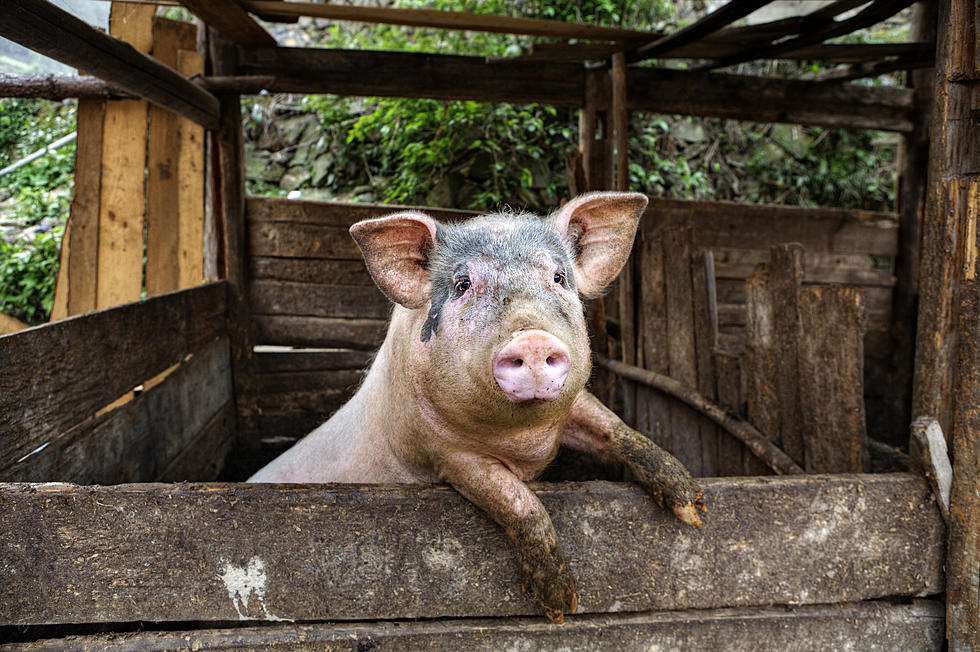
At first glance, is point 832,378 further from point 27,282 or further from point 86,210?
point 27,282

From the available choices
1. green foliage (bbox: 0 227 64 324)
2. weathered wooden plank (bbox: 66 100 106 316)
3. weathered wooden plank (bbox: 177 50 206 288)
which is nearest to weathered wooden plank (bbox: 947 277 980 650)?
weathered wooden plank (bbox: 177 50 206 288)

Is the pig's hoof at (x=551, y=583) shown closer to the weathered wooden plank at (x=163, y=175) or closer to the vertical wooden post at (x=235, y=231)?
the vertical wooden post at (x=235, y=231)

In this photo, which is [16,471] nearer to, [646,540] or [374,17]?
[646,540]

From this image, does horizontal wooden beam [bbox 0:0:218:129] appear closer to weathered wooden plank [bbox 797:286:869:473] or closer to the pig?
the pig

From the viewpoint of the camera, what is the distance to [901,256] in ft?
18.7

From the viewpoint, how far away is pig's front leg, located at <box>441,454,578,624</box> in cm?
189

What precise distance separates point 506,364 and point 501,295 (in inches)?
11.1

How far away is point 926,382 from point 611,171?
2764mm

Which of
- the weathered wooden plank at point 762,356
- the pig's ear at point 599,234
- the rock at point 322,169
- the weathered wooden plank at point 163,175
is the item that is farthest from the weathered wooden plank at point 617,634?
the rock at point 322,169

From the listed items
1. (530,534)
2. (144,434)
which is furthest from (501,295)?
(144,434)

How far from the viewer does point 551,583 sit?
1.88 meters

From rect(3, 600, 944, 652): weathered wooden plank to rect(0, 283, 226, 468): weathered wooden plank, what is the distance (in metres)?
0.67

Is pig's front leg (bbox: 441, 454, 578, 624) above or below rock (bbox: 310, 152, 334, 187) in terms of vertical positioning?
below

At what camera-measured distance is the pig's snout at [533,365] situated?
160 cm
